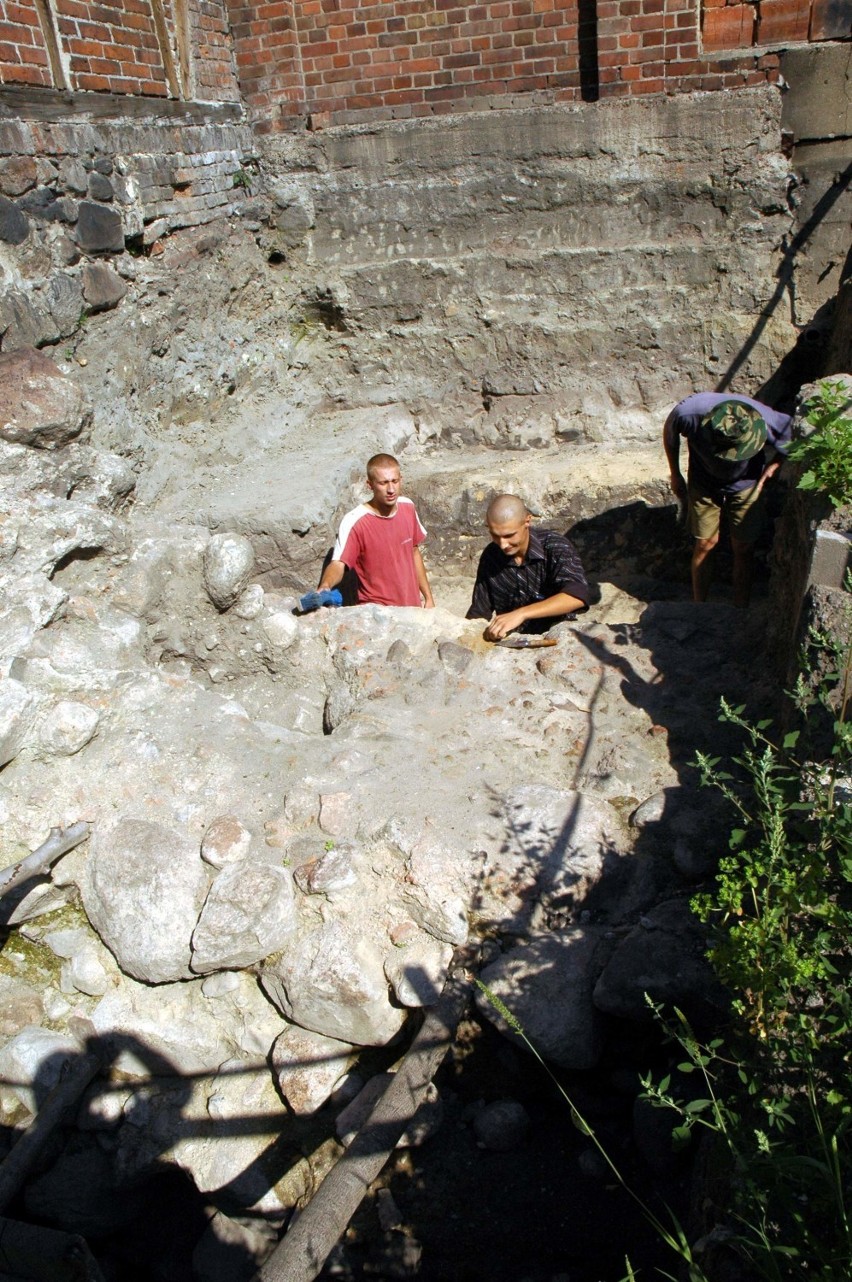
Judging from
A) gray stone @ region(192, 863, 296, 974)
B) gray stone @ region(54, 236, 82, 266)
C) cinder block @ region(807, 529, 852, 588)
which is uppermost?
gray stone @ region(54, 236, 82, 266)

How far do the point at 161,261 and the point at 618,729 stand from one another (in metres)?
4.00

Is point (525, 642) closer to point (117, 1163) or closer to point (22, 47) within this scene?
point (117, 1163)

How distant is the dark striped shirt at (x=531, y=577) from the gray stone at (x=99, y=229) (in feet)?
8.76

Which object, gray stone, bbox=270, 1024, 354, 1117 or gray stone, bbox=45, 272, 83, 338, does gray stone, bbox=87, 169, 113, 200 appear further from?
gray stone, bbox=270, 1024, 354, 1117

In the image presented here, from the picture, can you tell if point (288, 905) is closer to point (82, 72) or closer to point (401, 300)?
point (82, 72)

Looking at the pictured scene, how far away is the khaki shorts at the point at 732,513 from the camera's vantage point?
4.94 metres

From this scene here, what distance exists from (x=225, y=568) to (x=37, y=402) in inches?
39.8

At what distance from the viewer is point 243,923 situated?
9.84ft

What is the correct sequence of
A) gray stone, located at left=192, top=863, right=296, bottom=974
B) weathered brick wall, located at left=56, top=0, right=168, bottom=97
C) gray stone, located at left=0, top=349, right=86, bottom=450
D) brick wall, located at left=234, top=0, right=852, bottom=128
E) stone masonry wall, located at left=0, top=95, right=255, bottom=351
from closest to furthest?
gray stone, located at left=192, top=863, right=296, bottom=974
gray stone, located at left=0, top=349, right=86, bottom=450
stone masonry wall, located at left=0, top=95, right=255, bottom=351
weathered brick wall, located at left=56, top=0, right=168, bottom=97
brick wall, located at left=234, top=0, right=852, bottom=128

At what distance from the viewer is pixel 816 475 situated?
3102mm

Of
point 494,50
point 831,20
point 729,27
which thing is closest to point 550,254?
point 494,50

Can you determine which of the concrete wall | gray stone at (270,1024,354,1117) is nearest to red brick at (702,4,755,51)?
the concrete wall

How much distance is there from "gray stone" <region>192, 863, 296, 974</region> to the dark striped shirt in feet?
6.46

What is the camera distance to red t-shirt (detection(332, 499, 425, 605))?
4.80 meters
